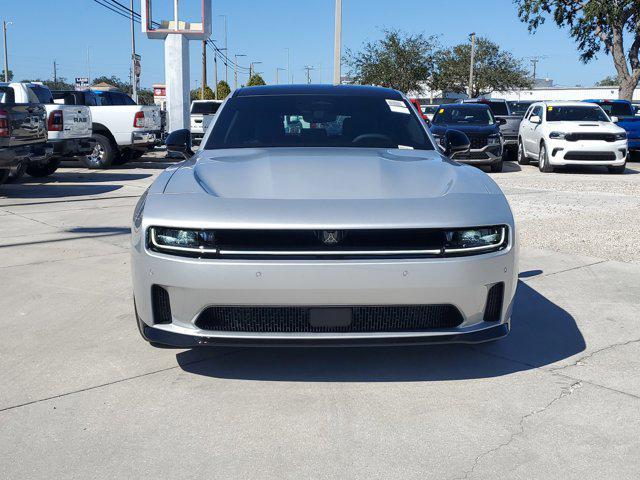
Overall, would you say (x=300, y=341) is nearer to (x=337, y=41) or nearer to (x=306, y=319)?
(x=306, y=319)

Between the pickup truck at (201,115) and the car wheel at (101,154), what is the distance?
26.7 feet

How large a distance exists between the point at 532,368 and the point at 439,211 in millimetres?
1182

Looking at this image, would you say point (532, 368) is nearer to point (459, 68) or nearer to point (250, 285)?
point (250, 285)

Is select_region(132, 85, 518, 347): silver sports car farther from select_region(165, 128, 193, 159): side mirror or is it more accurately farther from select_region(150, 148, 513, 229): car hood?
select_region(165, 128, 193, 159): side mirror

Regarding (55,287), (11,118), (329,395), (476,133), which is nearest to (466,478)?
(329,395)

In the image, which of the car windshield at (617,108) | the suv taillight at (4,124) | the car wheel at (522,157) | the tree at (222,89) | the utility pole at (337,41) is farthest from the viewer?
the tree at (222,89)

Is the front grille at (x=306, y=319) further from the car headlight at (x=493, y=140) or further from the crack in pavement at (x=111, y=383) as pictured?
the car headlight at (x=493, y=140)

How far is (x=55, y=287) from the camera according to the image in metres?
5.80

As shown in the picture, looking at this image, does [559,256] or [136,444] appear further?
[559,256]

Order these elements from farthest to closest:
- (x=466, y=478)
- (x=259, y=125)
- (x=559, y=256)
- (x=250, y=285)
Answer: (x=559, y=256) → (x=259, y=125) → (x=250, y=285) → (x=466, y=478)

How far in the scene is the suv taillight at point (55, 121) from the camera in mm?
14734

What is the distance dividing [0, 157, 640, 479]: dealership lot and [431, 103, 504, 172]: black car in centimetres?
1162

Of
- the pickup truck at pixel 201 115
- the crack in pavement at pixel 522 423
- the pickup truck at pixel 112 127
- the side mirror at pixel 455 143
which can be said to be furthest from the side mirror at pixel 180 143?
the pickup truck at pixel 201 115

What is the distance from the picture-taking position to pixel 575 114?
17.9 m
